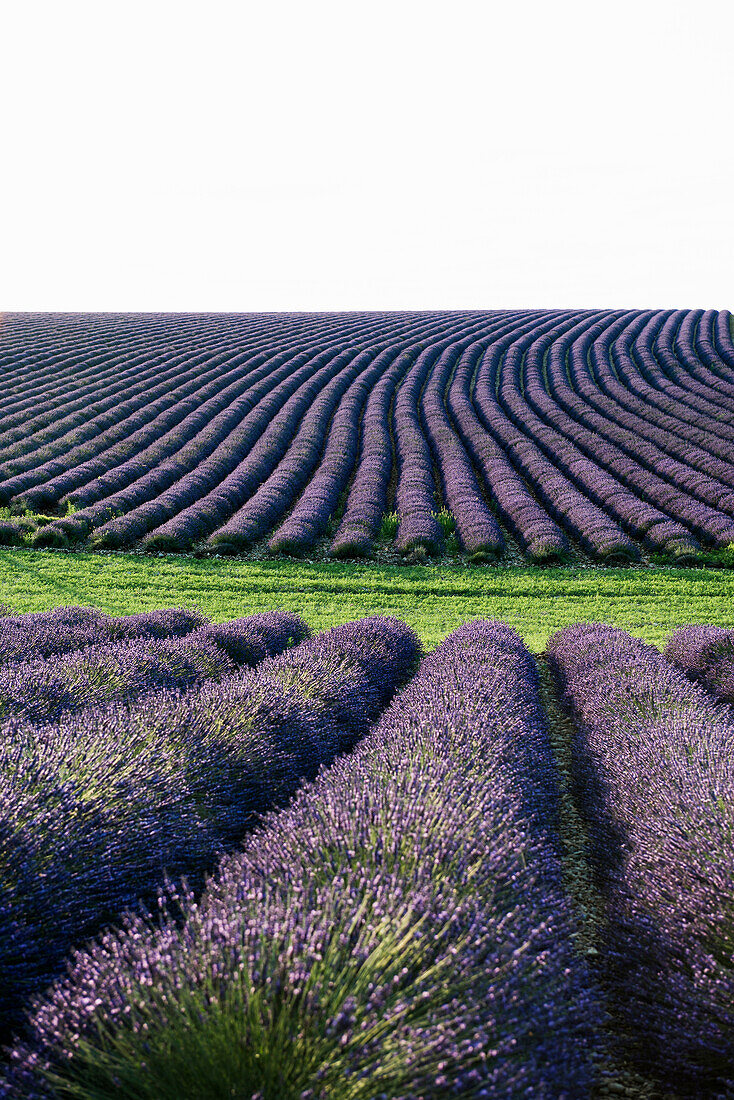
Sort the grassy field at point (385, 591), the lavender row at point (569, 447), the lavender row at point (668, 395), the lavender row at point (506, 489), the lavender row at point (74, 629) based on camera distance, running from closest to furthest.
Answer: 1. the lavender row at point (74, 629)
2. the grassy field at point (385, 591)
3. the lavender row at point (506, 489)
4. the lavender row at point (569, 447)
5. the lavender row at point (668, 395)

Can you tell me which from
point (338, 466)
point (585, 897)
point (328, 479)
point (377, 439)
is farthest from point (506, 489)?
point (585, 897)

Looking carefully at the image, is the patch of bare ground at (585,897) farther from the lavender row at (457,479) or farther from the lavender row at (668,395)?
the lavender row at (668,395)

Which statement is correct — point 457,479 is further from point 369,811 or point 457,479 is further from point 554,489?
point 369,811

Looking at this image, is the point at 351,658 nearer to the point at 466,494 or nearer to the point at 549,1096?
the point at 549,1096

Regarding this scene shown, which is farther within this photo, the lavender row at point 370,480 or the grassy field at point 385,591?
the lavender row at point 370,480

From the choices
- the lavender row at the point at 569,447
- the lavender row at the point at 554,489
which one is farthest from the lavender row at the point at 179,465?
the lavender row at the point at 569,447

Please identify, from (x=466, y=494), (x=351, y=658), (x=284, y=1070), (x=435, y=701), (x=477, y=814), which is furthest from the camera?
(x=466, y=494)

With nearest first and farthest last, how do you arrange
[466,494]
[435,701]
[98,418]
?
[435,701] < [466,494] < [98,418]

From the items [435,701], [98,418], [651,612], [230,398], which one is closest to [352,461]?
[230,398]

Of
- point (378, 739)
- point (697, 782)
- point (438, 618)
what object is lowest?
point (438, 618)
